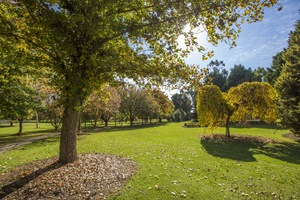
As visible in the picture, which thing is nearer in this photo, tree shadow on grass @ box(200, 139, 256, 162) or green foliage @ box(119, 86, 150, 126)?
tree shadow on grass @ box(200, 139, 256, 162)

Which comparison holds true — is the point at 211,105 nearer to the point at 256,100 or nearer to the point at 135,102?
the point at 256,100

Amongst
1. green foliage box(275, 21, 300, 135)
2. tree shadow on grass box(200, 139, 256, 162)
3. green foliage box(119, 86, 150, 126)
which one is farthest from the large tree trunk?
green foliage box(119, 86, 150, 126)

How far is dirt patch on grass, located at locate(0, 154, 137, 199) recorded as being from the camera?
5286mm

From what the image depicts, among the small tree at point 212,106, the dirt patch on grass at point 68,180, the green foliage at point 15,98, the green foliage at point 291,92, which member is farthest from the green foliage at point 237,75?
the dirt patch on grass at point 68,180

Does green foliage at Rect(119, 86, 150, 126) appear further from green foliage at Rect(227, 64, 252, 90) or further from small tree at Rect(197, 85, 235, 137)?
green foliage at Rect(227, 64, 252, 90)

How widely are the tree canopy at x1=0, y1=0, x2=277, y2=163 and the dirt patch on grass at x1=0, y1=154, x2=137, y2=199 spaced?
89 centimetres

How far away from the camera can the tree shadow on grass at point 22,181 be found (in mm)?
5573

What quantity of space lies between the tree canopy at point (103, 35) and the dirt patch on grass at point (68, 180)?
0.89m

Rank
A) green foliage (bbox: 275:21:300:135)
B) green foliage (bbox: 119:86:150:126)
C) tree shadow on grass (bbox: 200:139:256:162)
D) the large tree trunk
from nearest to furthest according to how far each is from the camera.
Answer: the large tree trunk
tree shadow on grass (bbox: 200:139:256:162)
green foliage (bbox: 275:21:300:135)
green foliage (bbox: 119:86:150:126)

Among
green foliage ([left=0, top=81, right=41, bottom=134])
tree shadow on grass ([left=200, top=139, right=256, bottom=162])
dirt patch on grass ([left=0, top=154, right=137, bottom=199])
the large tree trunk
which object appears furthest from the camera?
green foliage ([left=0, top=81, right=41, bottom=134])

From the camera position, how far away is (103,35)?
6.74 m

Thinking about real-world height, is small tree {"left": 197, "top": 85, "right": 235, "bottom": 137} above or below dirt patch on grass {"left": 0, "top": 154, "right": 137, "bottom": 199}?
above

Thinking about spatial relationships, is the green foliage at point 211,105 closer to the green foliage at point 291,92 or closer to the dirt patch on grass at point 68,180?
the green foliage at point 291,92

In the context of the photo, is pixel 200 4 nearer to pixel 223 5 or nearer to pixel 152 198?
pixel 223 5
